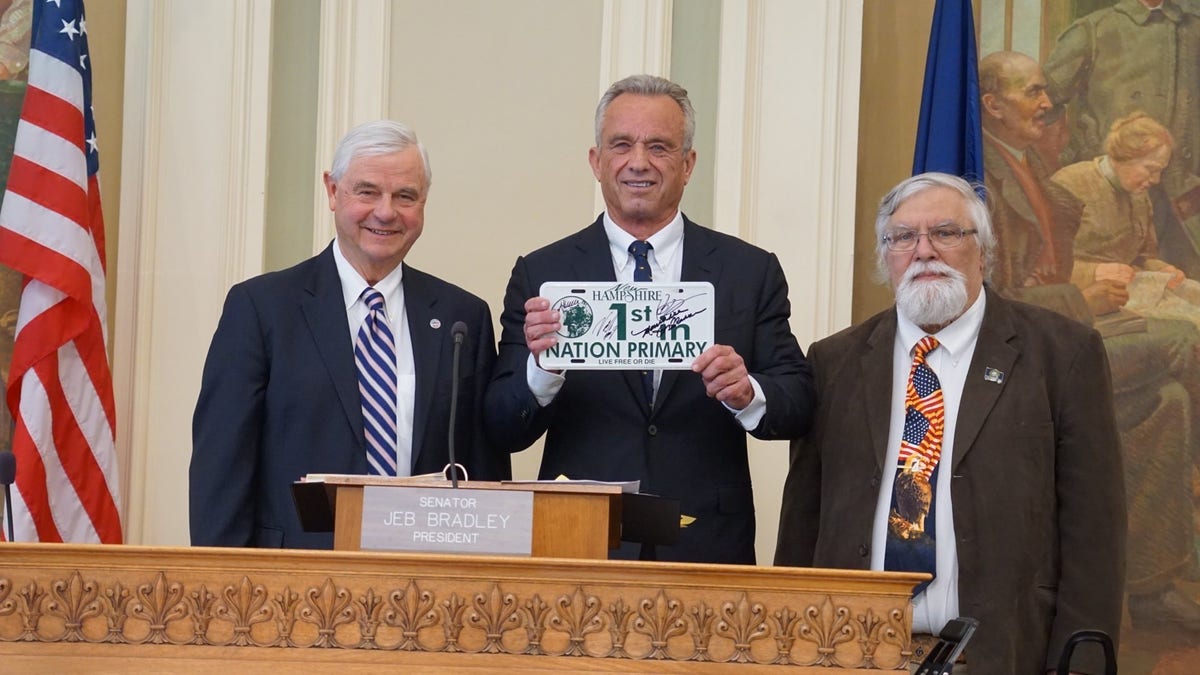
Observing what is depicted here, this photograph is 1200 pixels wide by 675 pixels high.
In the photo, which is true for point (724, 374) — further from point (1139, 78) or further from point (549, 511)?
point (1139, 78)

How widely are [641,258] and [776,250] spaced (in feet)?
5.16

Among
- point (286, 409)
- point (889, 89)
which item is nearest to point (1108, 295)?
point (889, 89)

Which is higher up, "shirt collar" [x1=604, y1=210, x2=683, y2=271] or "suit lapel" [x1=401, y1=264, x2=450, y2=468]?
"shirt collar" [x1=604, y1=210, x2=683, y2=271]

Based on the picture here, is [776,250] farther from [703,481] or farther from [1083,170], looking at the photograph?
[703,481]

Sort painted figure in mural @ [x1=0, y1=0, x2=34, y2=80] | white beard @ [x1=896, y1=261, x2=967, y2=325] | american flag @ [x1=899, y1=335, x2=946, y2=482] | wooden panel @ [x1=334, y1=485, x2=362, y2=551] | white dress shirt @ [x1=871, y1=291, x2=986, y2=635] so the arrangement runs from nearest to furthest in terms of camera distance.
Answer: wooden panel @ [x1=334, y1=485, x2=362, y2=551], white dress shirt @ [x1=871, y1=291, x2=986, y2=635], american flag @ [x1=899, y1=335, x2=946, y2=482], white beard @ [x1=896, y1=261, x2=967, y2=325], painted figure in mural @ [x1=0, y1=0, x2=34, y2=80]

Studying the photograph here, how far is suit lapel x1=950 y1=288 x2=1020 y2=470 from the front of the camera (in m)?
3.65

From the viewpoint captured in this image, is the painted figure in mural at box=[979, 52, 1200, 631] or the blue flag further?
the painted figure in mural at box=[979, 52, 1200, 631]

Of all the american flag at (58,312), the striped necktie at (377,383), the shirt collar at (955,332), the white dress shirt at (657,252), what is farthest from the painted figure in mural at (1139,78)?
the american flag at (58,312)

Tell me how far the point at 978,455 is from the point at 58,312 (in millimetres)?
2967

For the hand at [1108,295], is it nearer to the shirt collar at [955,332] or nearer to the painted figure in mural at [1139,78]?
the painted figure in mural at [1139,78]

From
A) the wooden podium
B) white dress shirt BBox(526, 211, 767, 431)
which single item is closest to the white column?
white dress shirt BBox(526, 211, 767, 431)

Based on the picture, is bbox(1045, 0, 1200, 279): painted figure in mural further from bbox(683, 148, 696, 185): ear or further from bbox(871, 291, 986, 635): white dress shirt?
bbox(683, 148, 696, 185): ear

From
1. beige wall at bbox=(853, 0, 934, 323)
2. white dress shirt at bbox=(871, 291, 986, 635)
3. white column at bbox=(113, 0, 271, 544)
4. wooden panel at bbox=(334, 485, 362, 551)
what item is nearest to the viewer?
wooden panel at bbox=(334, 485, 362, 551)

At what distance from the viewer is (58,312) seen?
16.1 ft
